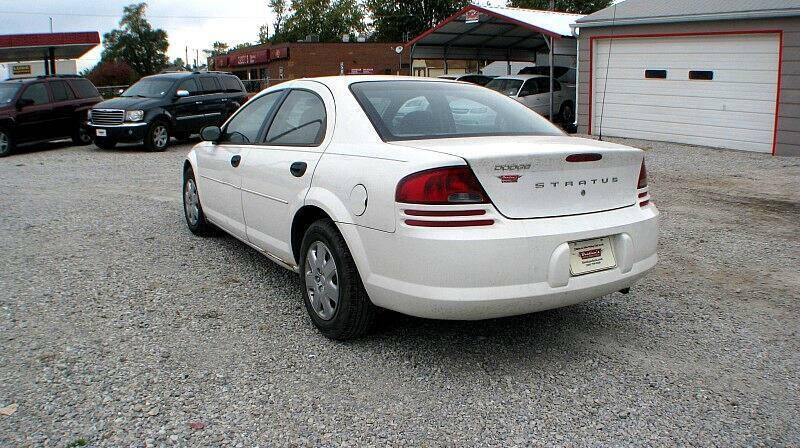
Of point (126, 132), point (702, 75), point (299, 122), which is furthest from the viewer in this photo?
point (126, 132)

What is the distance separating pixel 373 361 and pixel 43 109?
14458 mm

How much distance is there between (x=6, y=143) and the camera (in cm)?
1516

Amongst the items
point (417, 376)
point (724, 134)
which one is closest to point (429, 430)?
point (417, 376)

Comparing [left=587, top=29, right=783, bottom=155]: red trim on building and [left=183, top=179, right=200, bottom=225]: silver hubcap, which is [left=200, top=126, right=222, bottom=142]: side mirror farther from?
[left=587, top=29, right=783, bottom=155]: red trim on building

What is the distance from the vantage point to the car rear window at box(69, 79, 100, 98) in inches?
655

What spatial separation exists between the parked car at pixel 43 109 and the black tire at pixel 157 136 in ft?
8.07

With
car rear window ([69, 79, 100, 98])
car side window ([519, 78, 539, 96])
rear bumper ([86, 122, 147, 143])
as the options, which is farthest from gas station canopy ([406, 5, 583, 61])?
car rear window ([69, 79, 100, 98])

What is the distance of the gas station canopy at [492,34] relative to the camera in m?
20.9

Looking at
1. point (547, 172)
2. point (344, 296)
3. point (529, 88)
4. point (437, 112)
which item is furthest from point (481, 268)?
point (529, 88)

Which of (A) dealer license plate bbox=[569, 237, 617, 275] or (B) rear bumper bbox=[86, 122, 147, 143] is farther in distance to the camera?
(B) rear bumper bbox=[86, 122, 147, 143]

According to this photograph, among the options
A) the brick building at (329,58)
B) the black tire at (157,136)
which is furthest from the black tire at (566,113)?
the brick building at (329,58)

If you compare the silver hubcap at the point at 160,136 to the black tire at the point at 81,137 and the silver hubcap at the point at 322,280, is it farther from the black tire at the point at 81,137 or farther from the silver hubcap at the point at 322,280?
the silver hubcap at the point at 322,280

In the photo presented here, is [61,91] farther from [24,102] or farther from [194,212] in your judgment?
[194,212]

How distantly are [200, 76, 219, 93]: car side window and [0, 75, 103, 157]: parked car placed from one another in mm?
2862
